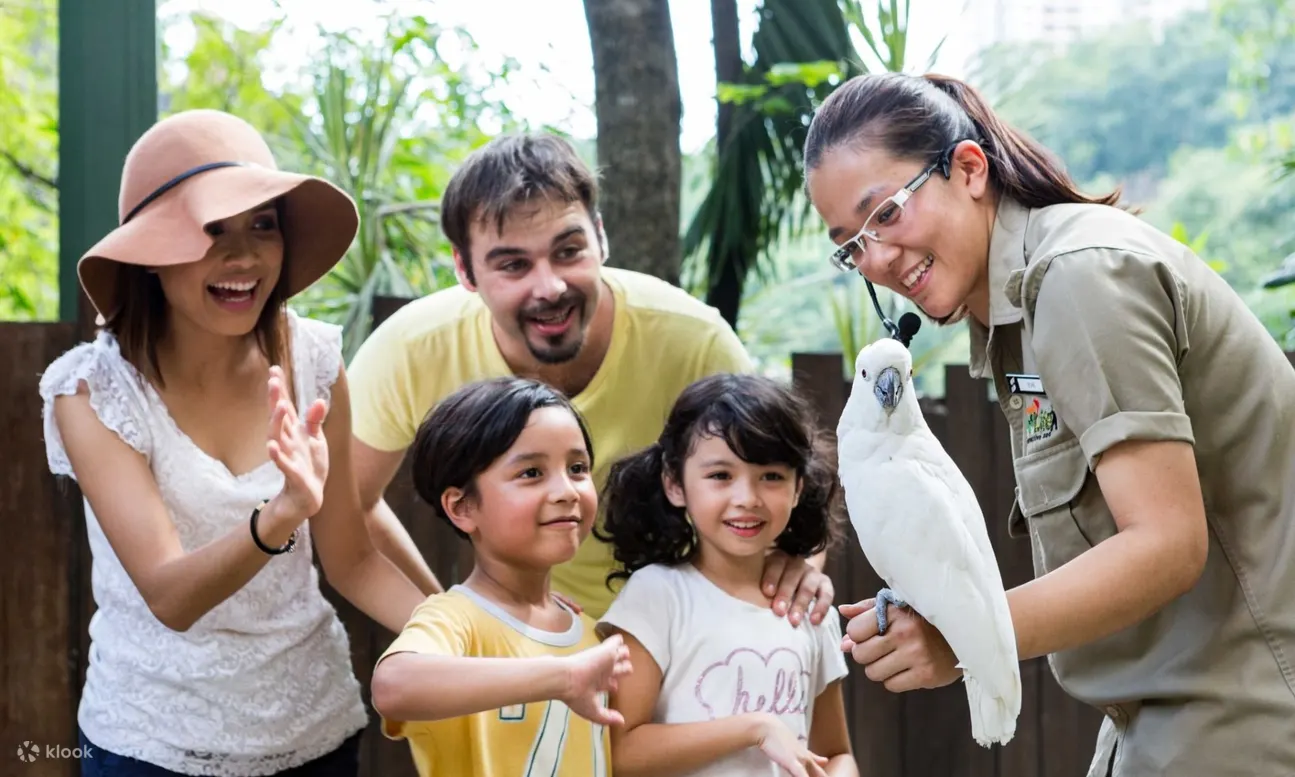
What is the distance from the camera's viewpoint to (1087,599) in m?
1.29

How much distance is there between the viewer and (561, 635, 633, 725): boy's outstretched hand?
162cm

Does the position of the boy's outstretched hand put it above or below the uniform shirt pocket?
below

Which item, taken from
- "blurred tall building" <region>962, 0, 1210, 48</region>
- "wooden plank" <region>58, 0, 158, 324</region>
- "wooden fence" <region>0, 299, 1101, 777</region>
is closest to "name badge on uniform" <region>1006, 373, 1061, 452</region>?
"wooden fence" <region>0, 299, 1101, 777</region>

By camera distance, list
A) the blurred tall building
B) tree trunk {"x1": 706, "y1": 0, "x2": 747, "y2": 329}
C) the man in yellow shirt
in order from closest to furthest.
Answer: the man in yellow shirt < tree trunk {"x1": 706, "y1": 0, "x2": 747, "y2": 329} < the blurred tall building

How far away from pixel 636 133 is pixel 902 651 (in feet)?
7.83

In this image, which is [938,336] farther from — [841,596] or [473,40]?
[841,596]

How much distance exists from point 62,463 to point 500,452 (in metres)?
0.72

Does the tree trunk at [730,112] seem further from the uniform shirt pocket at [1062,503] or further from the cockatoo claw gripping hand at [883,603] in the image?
the cockatoo claw gripping hand at [883,603]

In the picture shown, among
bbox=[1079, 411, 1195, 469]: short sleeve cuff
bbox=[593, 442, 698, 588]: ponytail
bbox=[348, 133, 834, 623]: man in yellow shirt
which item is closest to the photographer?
bbox=[1079, 411, 1195, 469]: short sleeve cuff

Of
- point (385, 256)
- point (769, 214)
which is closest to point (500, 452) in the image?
point (385, 256)

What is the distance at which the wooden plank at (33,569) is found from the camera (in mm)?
2570

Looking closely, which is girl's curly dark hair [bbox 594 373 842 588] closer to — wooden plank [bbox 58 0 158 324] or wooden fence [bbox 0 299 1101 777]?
wooden fence [bbox 0 299 1101 777]

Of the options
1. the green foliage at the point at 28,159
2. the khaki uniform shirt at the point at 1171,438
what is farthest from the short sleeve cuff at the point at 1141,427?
the green foliage at the point at 28,159

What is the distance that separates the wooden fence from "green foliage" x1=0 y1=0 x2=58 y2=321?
2325mm
